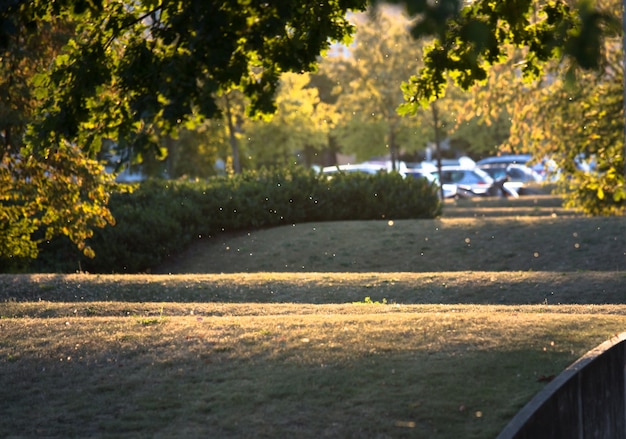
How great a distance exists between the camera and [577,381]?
8.26m

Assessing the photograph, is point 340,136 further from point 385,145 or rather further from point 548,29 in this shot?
point 548,29

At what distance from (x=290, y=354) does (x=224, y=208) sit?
1668 cm

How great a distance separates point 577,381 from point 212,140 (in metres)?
36.6

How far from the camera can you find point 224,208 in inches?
1002

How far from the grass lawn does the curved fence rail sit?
18cm

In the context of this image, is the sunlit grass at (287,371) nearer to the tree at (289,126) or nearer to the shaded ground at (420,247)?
the shaded ground at (420,247)

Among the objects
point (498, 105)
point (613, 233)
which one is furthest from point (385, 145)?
point (613, 233)

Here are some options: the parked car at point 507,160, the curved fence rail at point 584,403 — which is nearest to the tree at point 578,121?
the curved fence rail at point 584,403

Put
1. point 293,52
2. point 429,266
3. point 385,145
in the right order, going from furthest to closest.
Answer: point 385,145, point 429,266, point 293,52

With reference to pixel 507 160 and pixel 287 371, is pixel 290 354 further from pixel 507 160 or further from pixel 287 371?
pixel 507 160

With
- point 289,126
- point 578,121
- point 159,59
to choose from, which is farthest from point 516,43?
point 289,126

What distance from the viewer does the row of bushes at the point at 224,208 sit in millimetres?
22703

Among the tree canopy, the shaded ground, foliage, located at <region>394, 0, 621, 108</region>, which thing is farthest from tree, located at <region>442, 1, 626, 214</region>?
the tree canopy

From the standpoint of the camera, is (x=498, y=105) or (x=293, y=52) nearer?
(x=293, y=52)
